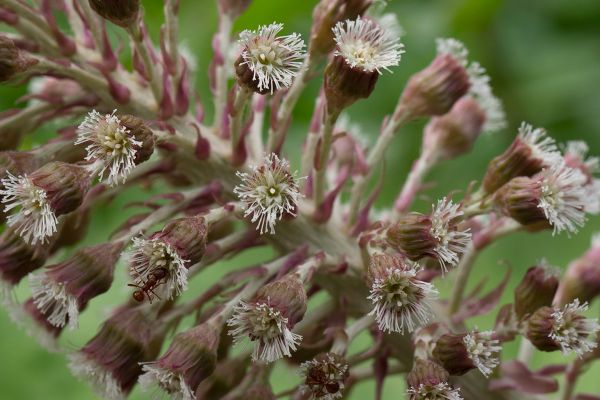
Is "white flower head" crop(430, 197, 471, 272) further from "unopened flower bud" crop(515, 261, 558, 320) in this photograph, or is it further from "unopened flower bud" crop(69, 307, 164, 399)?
"unopened flower bud" crop(69, 307, 164, 399)

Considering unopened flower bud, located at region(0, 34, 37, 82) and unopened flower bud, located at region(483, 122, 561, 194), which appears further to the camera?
unopened flower bud, located at region(483, 122, 561, 194)

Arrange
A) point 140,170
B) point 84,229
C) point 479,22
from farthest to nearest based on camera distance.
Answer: point 479,22, point 84,229, point 140,170

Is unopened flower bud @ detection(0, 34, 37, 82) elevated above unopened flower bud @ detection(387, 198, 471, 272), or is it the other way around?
unopened flower bud @ detection(0, 34, 37, 82)

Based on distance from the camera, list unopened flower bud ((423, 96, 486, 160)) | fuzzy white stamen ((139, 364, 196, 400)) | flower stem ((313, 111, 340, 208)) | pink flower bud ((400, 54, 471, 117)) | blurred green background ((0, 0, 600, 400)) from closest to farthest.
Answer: fuzzy white stamen ((139, 364, 196, 400)) < flower stem ((313, 111, 340, 208)) < pink flower bud ((400, 54, 471, 117)) < unopened flower bud ((423, 96, 486, 160)) < blurred green background ((0, 0, 600, 400))

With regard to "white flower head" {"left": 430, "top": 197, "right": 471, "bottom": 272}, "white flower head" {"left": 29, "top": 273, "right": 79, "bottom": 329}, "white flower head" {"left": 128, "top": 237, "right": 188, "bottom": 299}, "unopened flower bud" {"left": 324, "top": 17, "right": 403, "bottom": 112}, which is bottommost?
"white flower head" {"left": 29, "top": 273, "right": 79, "bottom": 329}

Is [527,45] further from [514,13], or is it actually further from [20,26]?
[20,26]

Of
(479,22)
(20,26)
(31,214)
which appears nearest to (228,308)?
(31,214)

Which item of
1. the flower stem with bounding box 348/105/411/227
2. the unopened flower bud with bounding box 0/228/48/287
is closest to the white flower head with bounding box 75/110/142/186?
the unopened flower bud with bounding box 0/228/48/287

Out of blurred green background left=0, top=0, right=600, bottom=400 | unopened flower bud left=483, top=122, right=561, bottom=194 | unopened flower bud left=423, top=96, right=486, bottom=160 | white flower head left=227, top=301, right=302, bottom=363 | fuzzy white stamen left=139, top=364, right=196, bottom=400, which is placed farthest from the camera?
blurred green background left=0, top=0, right=600, bottom=400
